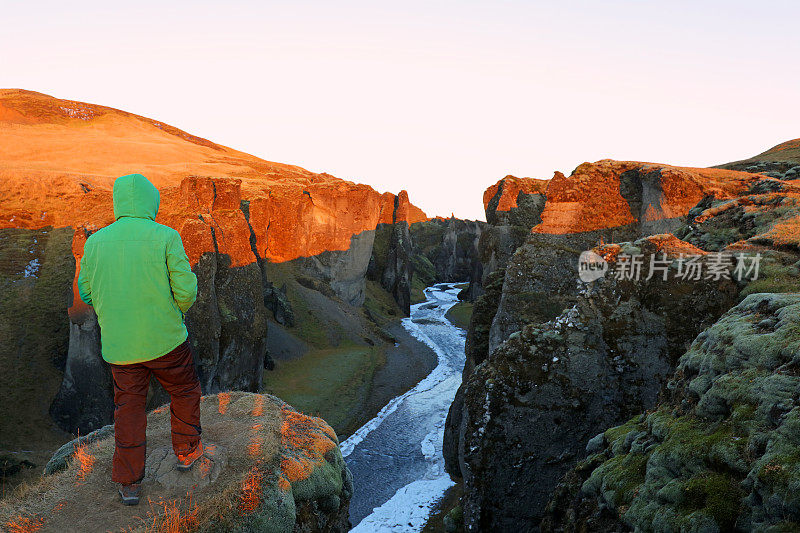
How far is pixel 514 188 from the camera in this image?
6788 centimetres

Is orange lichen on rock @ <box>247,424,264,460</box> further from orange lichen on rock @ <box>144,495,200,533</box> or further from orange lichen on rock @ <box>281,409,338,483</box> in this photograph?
orange lichen on rock @ <box>144,495,200,533</box>

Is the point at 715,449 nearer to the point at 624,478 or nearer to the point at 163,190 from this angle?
the point at 624,478

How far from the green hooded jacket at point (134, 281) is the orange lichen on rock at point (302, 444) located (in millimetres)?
3330

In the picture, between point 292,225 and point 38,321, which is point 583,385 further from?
point 292,225

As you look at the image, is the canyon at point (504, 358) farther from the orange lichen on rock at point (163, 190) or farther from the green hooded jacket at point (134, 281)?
the green hooded jacket at point (134, 281)

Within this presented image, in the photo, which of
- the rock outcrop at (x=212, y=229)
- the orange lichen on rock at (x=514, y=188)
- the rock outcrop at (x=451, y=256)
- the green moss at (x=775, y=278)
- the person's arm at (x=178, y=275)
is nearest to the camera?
the person's arm at (x=178, y=275)

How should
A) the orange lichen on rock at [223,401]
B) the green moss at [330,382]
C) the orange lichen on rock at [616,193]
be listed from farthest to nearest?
the green moss at [330,382] < the orange lichen on rock at [616,193] < the orange lichen on rock at [223,401]

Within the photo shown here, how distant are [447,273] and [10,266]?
106m

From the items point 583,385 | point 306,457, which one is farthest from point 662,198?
point 306,457

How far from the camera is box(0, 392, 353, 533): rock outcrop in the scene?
7246 mm

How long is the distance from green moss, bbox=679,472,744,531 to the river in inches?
669

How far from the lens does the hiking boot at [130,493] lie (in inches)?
294

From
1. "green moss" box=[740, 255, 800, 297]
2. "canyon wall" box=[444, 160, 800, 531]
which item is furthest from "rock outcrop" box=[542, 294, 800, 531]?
"canyon wall" box=[444, 160, 800, 531]

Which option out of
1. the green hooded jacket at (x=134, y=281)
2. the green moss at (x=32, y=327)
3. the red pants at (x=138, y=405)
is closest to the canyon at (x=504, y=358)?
the green moss at (x=32, y=327)
